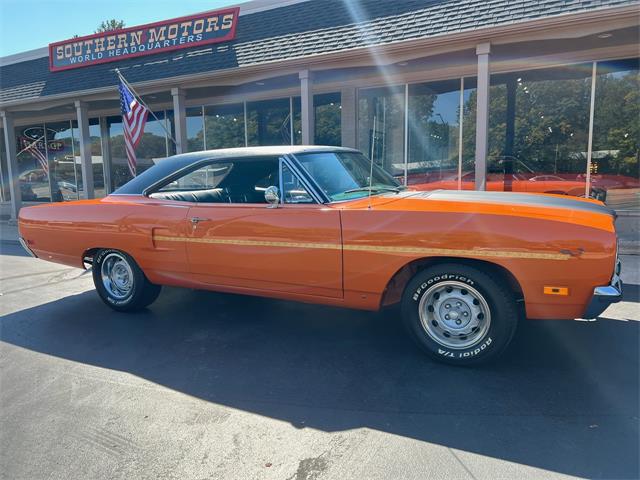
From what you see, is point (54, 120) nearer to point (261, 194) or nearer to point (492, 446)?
point (261, 194)

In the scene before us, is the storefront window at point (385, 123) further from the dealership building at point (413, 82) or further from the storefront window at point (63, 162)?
the storefront window at point (63, 162)

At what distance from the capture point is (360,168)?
14.9 feet

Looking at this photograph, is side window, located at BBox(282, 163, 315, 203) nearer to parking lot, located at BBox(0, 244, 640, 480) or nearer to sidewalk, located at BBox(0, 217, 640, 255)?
parking lot, located at BBox(0, 244, 640, 480)

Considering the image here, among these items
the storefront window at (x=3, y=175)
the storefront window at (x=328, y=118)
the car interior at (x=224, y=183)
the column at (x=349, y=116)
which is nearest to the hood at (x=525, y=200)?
the car interior at (x=224, y=183)

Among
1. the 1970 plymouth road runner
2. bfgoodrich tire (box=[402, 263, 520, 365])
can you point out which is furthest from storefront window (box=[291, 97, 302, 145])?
bfgoodrich tire (box=[402, 263, 520, 365])

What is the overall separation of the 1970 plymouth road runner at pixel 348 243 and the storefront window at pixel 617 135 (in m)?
6.23

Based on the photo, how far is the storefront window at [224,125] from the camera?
43.7ft

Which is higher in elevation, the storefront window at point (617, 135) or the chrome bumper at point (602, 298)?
the storefront window at point (617, 135)

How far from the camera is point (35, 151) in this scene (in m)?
18.5

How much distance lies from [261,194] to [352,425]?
98.1 inches

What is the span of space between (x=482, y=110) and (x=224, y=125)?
26.8 ft

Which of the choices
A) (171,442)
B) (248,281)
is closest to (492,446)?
(171,442)

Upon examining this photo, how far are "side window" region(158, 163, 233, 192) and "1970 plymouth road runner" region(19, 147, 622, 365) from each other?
16 mm

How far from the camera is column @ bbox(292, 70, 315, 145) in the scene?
903 cm
